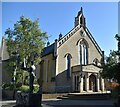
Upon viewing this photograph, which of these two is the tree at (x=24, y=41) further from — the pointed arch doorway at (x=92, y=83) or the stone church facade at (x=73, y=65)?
the pointed arch doorway at (x=92, y=83)

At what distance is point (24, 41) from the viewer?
27.1 m

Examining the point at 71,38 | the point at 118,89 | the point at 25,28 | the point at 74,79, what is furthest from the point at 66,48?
the point at 118,89

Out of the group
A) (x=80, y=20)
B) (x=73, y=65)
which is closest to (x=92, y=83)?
(x=73, y=65)

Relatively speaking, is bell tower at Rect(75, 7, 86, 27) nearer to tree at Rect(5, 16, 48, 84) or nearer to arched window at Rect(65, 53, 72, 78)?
arched window at Rect(65, 53, 72, 78)

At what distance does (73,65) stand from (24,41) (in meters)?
13.3

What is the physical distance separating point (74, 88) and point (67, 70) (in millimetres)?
3349

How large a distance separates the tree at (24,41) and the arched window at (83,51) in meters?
13.1

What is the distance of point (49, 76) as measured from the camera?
37750 mm

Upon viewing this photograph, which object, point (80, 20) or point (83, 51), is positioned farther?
point (80, 20)

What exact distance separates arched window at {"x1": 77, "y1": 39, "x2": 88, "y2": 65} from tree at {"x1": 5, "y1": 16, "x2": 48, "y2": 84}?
13.1 metres

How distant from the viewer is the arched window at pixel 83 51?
129 feet

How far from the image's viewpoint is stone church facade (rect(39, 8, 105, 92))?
35.5 metres

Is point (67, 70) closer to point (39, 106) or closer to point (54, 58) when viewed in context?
point (54, 58)

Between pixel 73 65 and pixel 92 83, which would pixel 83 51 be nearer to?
pixel 73 65
